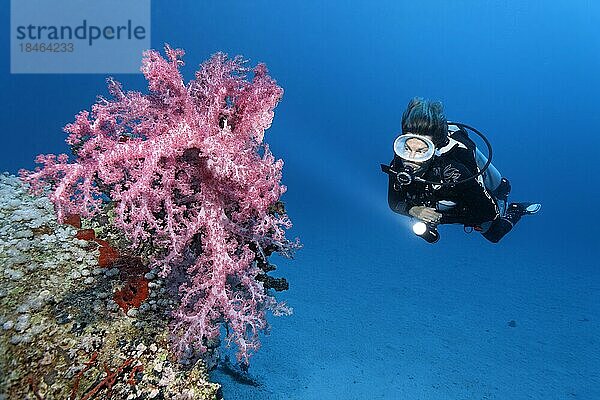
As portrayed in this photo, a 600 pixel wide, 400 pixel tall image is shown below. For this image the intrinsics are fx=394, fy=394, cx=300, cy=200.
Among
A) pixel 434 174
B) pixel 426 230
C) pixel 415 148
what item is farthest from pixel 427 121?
pixel 426 230

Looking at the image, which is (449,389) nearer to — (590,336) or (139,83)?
(590,336)

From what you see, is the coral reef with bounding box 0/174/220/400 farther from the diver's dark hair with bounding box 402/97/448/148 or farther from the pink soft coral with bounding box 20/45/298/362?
the diver's dark hair with bounding box 402/97/448/148

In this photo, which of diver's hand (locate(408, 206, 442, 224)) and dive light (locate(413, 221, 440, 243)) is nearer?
diver's hand (locate(408, 206, 442, 224))

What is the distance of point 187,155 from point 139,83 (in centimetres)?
3280

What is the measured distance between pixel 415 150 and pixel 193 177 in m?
2.63

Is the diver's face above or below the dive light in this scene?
above

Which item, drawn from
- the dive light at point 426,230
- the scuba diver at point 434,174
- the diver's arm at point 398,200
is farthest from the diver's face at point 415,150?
the dive light at point 426,230

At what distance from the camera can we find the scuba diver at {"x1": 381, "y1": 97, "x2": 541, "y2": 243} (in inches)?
184

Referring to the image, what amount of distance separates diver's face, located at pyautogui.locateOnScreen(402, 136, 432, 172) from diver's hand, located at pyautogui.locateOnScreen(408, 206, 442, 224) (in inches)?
21.0

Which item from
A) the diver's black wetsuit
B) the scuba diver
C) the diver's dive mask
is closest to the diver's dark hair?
the scuba diver

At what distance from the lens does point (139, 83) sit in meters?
32.5

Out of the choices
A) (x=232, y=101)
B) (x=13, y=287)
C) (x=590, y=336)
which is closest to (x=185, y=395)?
(x=13, y=287)

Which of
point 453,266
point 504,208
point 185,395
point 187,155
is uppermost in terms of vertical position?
point 453,266

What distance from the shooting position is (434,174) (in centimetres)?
489
